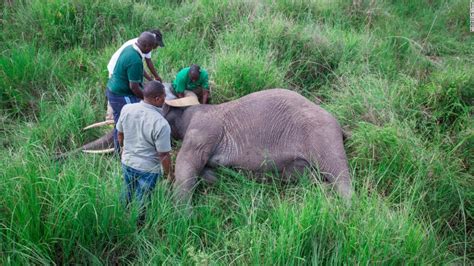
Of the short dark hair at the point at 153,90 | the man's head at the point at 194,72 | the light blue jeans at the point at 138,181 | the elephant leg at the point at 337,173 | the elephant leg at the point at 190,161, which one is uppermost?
the short dark hair at the point at 153,90

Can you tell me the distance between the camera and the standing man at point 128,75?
453 centimetres

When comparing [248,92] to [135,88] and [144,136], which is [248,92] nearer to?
[135,88]

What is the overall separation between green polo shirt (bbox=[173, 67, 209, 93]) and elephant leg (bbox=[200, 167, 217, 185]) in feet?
3.13

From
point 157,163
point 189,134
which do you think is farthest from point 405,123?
point 157,163

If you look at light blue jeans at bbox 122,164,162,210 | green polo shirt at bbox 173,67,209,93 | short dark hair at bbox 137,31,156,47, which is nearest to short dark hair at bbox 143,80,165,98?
light blue jeans at bbox 122,164,162,210

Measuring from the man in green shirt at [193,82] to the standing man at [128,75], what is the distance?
0.38m

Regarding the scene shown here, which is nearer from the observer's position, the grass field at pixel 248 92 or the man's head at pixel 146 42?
the grass field at pixel 248 92

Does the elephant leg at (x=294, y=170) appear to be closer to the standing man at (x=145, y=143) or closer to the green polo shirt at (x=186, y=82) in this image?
the standing man at (x=145, y=143)

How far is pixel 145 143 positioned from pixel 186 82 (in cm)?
138

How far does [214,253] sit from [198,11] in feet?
15.0

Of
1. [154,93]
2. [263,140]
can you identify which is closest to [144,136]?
[154,93]

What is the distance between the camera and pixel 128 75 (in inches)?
179

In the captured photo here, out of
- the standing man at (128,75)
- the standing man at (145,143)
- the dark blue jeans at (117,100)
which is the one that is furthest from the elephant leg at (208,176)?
the dark blue jeans at (117,100)

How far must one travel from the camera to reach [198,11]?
6.74 m
